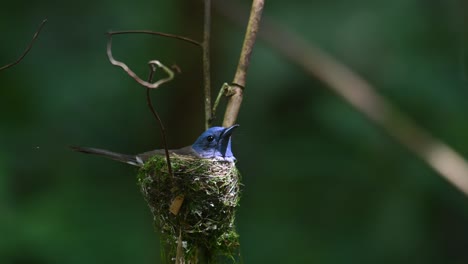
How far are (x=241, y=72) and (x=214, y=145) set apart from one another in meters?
0.88

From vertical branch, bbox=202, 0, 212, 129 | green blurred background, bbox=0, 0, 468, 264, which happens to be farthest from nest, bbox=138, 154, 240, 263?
green blurred background, bbox=0, 0, 468, 264

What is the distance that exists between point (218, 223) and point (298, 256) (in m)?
3.86

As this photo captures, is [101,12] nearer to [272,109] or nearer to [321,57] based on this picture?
[272,109]

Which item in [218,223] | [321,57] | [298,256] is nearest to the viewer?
[218,223]

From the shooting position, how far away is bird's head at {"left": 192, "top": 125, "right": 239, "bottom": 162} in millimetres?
5136

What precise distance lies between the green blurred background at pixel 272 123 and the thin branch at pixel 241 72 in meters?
3.41

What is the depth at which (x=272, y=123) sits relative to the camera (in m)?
8.89

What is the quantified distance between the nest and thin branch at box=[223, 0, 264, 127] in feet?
1.17

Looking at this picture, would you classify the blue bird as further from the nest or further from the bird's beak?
the nest

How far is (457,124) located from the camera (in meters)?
8.26

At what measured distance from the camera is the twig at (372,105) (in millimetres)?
5895

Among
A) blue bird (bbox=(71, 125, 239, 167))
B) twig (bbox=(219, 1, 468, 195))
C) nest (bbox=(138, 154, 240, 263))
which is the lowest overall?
nest (bbox=(138, 154, 240, 263))

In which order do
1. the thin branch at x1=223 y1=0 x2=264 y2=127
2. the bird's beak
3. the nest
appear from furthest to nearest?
the bird's beak, the thin branch at x1=223 y1=0 x2=264 y2=127, the nest

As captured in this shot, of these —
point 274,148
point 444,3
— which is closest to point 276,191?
point 274,148
